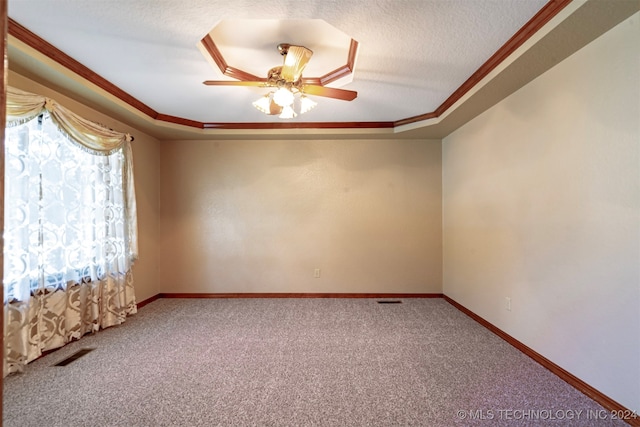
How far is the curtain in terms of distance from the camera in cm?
203

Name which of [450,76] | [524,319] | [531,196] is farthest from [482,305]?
[450,76]

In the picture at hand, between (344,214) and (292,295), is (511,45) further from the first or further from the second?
(292,295)

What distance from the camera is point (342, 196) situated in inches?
154

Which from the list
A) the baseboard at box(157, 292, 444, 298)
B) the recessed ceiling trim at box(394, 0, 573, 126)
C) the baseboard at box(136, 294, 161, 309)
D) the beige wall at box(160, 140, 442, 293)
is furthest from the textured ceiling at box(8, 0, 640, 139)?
the baseboard at box(157, 292, 444, 298)

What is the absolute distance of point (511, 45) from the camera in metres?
1.86

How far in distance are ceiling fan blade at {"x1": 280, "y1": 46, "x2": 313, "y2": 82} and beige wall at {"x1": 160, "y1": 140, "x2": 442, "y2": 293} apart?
1899 millimetres

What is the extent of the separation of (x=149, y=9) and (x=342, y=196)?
9.32 feet

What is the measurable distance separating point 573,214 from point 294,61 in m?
2.19

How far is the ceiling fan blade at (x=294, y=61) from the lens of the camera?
1848mm

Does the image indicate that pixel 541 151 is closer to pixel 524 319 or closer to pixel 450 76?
pixel 450 76

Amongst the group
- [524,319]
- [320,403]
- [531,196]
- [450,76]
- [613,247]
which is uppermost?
[450,76]

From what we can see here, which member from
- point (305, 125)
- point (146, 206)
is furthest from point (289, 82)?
point (146, 206)

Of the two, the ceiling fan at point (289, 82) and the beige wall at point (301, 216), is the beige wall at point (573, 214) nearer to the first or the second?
the beige wall at point (301, 216)

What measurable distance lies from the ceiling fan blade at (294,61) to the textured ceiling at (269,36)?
134mm
